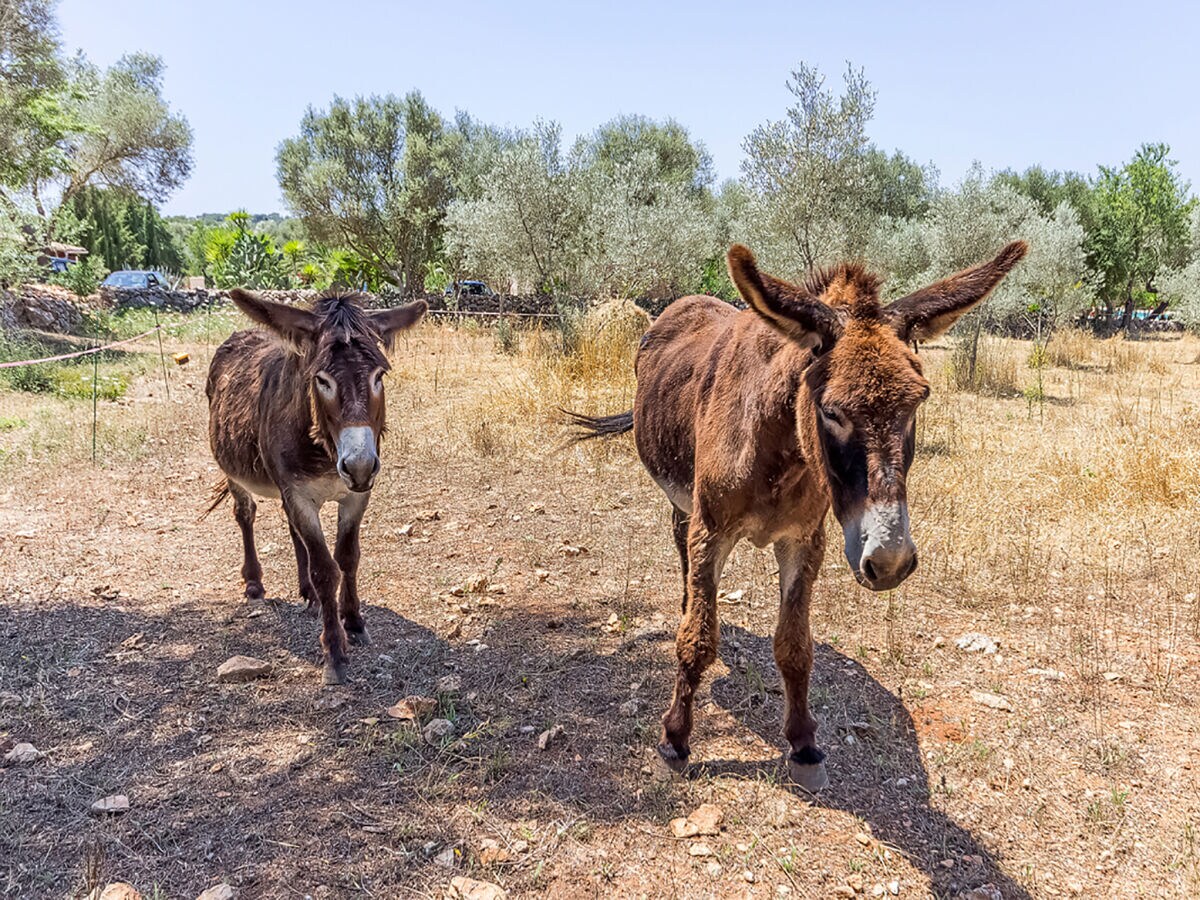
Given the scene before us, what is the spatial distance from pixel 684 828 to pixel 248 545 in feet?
12.1

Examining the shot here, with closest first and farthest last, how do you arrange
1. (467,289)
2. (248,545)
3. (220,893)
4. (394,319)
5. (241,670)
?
(220,893) < (241,670) < (394,319) < (248,545) < (467,289)

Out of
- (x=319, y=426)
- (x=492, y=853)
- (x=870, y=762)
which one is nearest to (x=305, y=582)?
(x=319, y=426)

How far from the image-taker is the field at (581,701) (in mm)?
2494

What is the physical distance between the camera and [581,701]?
354 centimetres

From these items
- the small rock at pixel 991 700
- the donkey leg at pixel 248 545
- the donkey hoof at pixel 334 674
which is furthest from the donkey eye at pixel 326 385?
the small rock at pixel 991 700

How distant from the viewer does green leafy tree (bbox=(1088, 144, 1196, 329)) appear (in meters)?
29.7

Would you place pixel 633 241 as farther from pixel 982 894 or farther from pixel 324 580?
pixel 982 894

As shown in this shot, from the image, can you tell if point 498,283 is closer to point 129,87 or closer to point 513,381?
point 513,381

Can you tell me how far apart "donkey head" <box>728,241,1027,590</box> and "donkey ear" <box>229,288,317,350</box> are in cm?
241

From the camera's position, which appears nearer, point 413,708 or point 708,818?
point 708,818

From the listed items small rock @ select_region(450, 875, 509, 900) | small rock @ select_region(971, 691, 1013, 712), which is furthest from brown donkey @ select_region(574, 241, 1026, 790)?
small rock @ select_region(971, 691, 1013, 712)

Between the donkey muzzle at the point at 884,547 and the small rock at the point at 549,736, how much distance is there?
1.80 m

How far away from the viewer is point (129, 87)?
28922 millimetres

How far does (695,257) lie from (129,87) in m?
26.9
